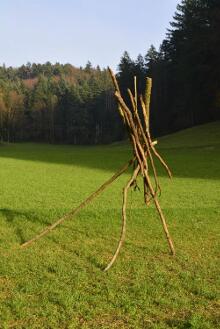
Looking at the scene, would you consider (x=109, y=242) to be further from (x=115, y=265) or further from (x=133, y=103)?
(x=133, y=103)

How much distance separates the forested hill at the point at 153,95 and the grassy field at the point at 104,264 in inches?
1991

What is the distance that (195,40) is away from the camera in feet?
217

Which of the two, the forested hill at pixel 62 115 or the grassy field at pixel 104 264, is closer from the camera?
the grassy field at pixel 104 264

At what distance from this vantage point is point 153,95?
295 ft

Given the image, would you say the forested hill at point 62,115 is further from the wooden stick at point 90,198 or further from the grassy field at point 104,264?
the wooden stick at point 90,198

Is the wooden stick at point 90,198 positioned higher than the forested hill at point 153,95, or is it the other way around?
the forested hill at point 153,95

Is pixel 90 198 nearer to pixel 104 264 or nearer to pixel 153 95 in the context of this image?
pixel 104 264

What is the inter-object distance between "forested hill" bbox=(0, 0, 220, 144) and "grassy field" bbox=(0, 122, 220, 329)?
166 feet

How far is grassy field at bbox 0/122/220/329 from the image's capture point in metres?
Answer: 6.53

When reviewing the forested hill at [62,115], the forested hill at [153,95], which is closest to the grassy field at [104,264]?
the forested hill at [153,95]

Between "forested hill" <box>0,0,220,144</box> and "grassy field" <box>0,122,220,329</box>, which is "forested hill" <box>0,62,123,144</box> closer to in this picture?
"forested hill" <box>0,0,220,144</box>

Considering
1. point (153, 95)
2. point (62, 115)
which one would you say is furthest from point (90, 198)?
point (62, 115)

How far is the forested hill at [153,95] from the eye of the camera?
221 feet

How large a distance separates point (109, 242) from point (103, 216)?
2.78 m
